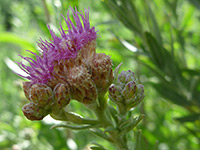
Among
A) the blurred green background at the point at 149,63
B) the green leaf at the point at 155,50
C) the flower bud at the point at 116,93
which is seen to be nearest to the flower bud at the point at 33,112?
the flower bud at the point at 116,93

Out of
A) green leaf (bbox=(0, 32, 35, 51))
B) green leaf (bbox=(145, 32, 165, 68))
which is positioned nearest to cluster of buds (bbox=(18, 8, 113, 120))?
green leaf (bbox=(145, 32, 165, 68))

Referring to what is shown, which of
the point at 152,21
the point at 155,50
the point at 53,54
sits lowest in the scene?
the point at 155,50

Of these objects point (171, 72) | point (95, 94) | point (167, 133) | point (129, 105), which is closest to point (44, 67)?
point (95, 94)

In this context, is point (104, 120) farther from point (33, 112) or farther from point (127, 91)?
point (33, 112)

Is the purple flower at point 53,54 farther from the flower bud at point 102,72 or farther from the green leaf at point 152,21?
the green leaf at point 152,21

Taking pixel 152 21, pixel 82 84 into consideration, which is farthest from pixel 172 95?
pixel 82 84

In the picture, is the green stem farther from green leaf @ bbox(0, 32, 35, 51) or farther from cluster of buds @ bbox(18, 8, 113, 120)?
green leaf @ bbox(0, 32, 35, 51)
